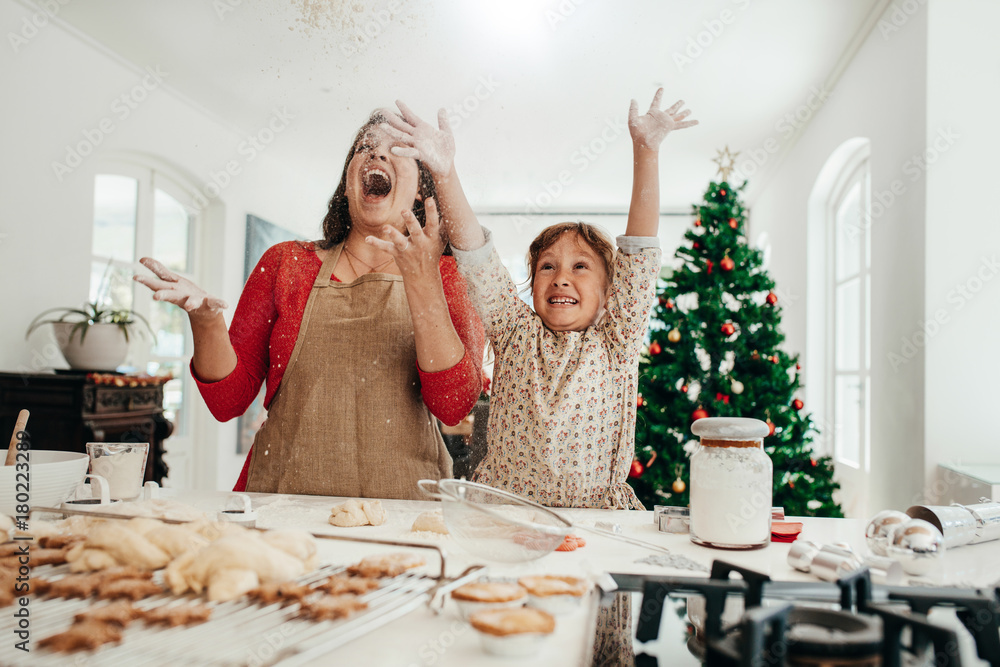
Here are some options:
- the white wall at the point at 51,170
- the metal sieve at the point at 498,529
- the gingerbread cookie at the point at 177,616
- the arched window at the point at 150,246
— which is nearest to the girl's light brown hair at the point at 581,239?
A: the metal sieve at the point at 498,529

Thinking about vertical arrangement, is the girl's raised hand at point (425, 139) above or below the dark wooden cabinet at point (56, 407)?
above

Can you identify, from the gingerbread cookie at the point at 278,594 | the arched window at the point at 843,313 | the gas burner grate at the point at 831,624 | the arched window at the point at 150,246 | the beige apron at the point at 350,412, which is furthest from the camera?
the arched window at the point at 843,313

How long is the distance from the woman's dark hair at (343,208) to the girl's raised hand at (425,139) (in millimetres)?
81

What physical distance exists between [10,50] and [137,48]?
0.97 m

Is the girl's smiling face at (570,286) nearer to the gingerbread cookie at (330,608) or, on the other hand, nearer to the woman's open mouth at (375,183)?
the woman's open mouth at (375,183)

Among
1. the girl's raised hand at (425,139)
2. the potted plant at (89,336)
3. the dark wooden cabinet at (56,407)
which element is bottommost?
the dark wooden cabinet at (56,407)

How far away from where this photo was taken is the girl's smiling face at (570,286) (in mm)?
1141

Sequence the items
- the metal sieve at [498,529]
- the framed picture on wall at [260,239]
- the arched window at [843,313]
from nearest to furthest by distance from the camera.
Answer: the metal sieve at [498,529]
the framed picture on wall at [260,239]
the arched window at [843,313]

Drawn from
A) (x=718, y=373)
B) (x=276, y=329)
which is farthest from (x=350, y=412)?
(x=718, y=373)

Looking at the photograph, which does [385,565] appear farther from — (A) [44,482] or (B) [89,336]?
(B) [89,336]

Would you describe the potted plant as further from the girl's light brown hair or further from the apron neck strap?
the girl's light brown hair

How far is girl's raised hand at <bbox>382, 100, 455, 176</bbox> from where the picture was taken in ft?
3.38

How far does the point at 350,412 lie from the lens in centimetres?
111

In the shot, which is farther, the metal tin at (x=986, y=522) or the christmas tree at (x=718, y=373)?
the christmas tree at (x=718, y=373)
